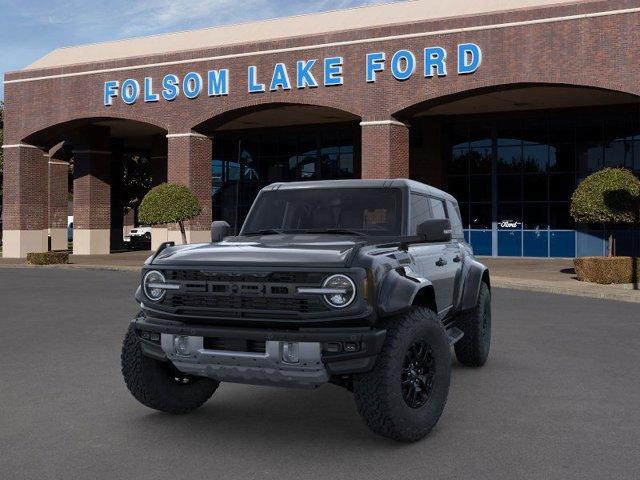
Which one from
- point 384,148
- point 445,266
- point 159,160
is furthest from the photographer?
point 159,160

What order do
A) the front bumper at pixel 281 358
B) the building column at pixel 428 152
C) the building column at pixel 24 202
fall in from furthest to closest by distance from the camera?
1. the building column at pixel 24 202
2. the building column at pixel 428 152
3. the front bumper at pixel 281 358

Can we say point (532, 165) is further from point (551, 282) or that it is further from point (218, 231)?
point (218, 231)

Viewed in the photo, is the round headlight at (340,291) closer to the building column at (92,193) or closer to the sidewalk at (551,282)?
the sidewalk at (551,282)

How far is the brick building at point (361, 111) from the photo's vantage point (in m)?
27.3

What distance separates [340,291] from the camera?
531cm

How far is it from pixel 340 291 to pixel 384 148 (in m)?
24.5

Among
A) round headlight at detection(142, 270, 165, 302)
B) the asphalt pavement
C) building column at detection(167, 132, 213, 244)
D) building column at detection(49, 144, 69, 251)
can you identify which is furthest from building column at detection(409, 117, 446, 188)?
round headlight at detection(142, 270, 165, 302)

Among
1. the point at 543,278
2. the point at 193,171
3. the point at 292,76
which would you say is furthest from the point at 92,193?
the point at 543,278

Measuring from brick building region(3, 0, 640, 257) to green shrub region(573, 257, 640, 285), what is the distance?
6.97 m

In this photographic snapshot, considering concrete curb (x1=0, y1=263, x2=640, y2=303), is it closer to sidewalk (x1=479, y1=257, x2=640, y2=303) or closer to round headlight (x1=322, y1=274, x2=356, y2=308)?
sidewalk (x1=479, y1=257, x2=640, y2=303)

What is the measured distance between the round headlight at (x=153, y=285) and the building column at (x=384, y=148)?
23864 millimetres

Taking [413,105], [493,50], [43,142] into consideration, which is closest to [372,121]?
[413,105]

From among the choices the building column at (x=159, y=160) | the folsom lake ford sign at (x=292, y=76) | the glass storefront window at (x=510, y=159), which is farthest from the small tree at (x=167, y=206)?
the glass storefront window at (x=510, y=159)

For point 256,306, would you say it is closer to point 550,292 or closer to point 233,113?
point 550,292
